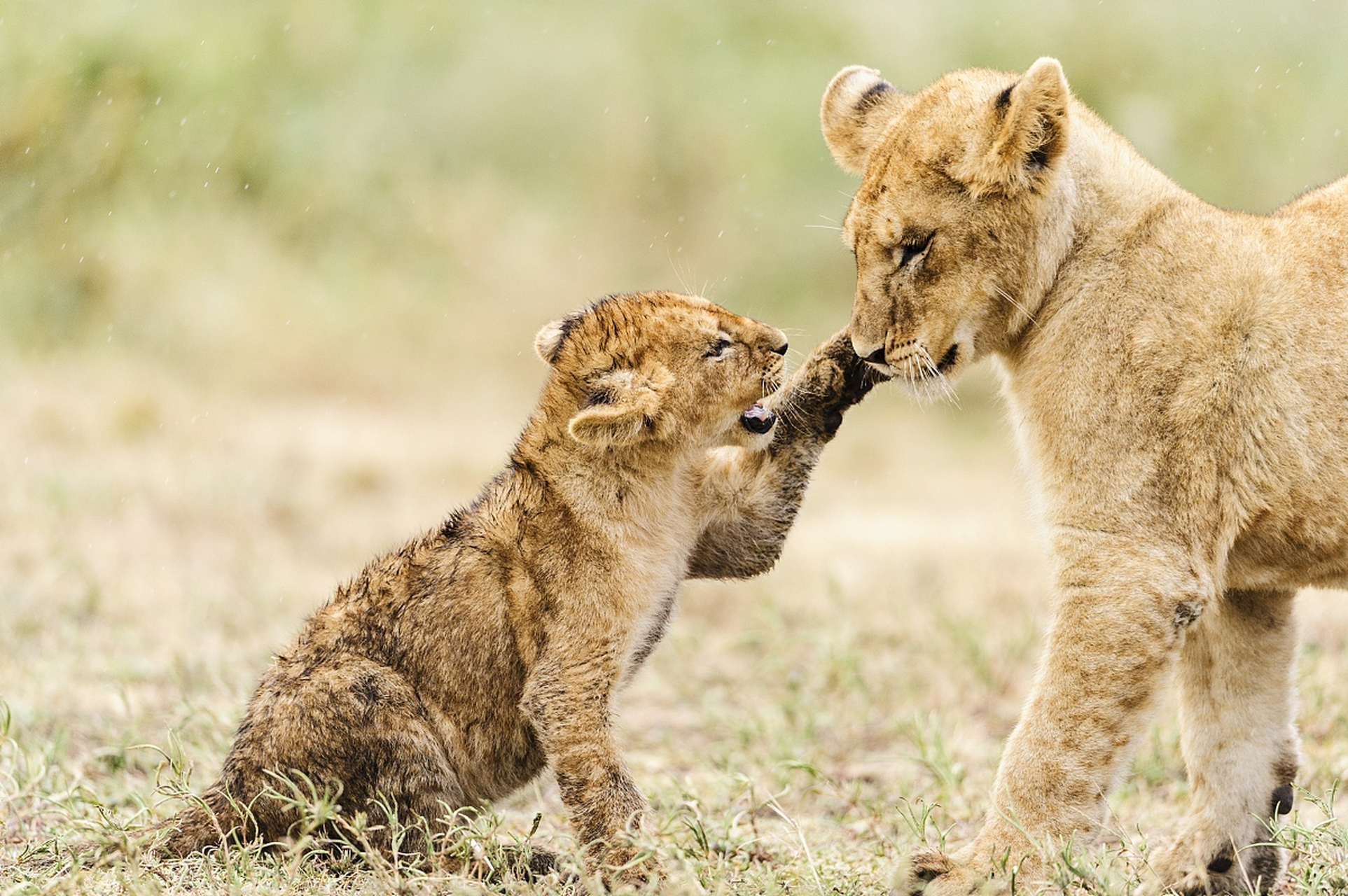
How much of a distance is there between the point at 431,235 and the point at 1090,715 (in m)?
10.4

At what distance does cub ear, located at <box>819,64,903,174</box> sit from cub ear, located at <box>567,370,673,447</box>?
106 centimetres

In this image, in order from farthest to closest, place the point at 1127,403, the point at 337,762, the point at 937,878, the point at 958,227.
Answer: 1. the point at 958,227
2. the point at 337,762
3. the point at 1127,403
4. the point at 937,878

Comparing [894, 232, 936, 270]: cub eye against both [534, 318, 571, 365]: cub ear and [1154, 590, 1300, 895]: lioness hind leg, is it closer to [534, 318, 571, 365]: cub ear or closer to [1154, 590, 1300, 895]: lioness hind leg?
[534, 318, 571, 365]: cub ear

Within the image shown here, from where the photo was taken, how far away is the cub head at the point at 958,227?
4.10 metres

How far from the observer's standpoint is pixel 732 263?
13.5 meters

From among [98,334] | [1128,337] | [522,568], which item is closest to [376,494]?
[98,334]

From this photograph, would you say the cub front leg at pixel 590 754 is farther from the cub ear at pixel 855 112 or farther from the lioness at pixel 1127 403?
the cub ear at pixel 855 112

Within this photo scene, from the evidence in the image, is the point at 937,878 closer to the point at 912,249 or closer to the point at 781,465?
the point at 781,465

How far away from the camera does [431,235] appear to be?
527 inches

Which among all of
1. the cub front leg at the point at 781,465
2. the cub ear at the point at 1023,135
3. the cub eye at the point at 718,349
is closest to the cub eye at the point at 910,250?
the cub ear at the point at 1023,135

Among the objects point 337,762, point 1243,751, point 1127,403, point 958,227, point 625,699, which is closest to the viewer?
point 1127,403

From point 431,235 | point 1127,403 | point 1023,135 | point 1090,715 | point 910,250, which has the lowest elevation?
point 1090,715

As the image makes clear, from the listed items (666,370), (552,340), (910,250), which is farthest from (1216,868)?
(552,340)

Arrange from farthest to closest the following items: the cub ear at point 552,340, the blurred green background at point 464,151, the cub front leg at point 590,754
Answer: the blurred green background at point 464,151 → the cub ear at point 552,340 → the cub front leg at point 590,754
